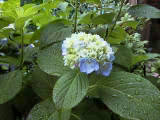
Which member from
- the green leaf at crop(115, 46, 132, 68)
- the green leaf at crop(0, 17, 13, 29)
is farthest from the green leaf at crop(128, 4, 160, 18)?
the green leaf at crop(0, 17, 13, 29)

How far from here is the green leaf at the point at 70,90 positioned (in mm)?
Answer: 430

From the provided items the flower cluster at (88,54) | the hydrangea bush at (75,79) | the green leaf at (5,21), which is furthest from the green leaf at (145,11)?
the green leaf at (5,21)

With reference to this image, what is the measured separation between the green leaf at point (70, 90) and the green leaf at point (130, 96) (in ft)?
0.19

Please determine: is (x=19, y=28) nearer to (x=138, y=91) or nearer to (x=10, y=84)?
(x=10, y=84)

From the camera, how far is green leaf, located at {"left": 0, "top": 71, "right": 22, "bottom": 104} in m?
0.54

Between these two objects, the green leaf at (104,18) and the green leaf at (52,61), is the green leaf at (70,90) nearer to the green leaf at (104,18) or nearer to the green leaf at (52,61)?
the green leaf at (52,61)

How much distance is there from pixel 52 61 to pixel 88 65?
0.11 meters

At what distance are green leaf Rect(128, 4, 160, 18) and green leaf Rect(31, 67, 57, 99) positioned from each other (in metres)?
0.30

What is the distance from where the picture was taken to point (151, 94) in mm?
474

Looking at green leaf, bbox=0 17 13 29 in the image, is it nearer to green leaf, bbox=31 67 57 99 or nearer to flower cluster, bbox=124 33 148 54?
green leaf, bbox=31 67 57 99

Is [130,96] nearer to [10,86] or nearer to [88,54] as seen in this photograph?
[88,54]

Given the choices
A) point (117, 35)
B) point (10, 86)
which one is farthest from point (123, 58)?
point (10, 86)

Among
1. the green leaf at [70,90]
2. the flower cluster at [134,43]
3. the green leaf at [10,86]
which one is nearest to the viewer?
the green leaf at [70,90]

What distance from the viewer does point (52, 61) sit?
54cm
